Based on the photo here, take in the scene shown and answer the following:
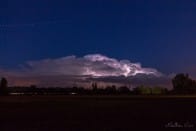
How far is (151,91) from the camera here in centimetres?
19675

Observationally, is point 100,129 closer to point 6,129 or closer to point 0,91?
point 6,129

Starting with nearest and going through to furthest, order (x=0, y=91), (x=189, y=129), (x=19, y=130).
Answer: (x=189, y=129)
(x=19, y=130)
(x=0, y=91)

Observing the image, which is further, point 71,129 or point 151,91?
point 151,91

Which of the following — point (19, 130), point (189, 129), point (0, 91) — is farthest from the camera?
point (0, 91)

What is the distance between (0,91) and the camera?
189875 millimetres

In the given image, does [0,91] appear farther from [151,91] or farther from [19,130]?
[19,130]

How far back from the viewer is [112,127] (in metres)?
28.7

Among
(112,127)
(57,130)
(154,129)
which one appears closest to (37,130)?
(57,130)

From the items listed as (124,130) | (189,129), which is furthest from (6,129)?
(189,129)

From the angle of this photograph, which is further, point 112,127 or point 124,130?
point 112,127

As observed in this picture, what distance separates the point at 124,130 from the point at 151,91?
17169 centimetres

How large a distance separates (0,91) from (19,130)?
548ft

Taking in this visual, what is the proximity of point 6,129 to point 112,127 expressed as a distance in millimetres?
7351

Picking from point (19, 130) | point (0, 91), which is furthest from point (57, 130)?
point (0, 91)
